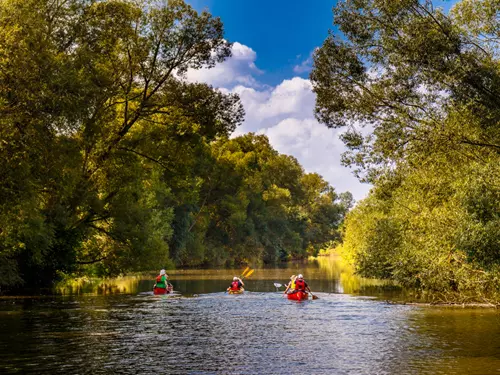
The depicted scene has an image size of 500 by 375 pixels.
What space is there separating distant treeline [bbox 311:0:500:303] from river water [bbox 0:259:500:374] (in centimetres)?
302

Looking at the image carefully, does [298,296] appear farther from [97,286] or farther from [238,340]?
[97,286]

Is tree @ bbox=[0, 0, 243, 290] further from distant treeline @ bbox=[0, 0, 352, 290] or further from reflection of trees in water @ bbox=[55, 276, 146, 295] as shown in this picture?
reflection of trees in water @ bbox=[55, 276, 146, 295]

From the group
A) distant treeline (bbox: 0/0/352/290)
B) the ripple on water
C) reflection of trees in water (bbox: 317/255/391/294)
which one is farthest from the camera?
reflection of trees in water (bbox: 317/255/391/294)

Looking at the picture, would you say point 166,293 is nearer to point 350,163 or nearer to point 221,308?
point 221,308

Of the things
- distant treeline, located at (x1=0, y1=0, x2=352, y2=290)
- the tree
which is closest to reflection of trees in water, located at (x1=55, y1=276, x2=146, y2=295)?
distant treeline, located at (x1=0, y1=0, x2=352, y2=290)

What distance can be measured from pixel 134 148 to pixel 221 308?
9.45 m

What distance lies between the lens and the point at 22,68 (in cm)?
2133

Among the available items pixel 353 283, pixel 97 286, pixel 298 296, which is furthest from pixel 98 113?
pixel 353 283

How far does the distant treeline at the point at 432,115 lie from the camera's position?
77.0ft

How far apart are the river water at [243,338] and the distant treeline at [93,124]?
4351 mm

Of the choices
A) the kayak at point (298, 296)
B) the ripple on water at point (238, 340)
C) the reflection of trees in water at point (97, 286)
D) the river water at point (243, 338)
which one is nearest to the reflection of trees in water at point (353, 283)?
the kayak at point (298, 296)

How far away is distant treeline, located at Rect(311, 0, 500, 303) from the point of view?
23.5 m

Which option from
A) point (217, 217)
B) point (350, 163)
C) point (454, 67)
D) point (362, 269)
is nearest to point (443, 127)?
point (454, 67)

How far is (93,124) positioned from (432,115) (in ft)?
51.3
